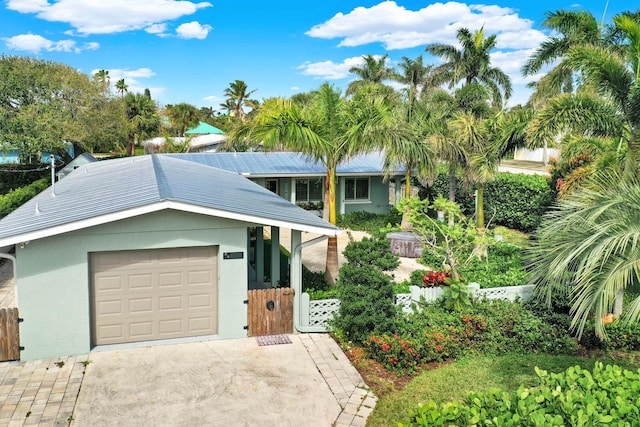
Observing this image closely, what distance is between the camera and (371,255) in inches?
457

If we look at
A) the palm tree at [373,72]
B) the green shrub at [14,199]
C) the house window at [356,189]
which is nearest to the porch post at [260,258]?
the green shrub at [14,199]

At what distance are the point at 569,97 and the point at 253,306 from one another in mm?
8934

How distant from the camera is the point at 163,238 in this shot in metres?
10.8

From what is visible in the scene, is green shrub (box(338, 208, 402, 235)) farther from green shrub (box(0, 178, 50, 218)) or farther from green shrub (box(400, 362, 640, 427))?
green shrub (box(400, 362, 640, 427))

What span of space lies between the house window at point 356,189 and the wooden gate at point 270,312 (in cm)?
1518

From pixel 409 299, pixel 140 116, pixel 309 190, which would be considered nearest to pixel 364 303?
pixel 409 299

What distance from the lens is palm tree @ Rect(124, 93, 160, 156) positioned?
53.2 metres

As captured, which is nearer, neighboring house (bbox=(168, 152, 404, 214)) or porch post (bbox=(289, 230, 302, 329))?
porch post (bbox=(289, 230, 302, 329))

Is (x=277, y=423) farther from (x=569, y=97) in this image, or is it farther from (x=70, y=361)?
(x=569, y=97)

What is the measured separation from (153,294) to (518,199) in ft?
56.0

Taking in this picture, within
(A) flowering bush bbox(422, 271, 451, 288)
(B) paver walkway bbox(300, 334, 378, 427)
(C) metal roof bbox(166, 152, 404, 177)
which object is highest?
(C) metal roof bbox(166, 152, 404, 177)

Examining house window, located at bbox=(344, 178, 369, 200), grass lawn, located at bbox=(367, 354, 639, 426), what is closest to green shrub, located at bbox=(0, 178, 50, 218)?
house window, located at bbox=(344, 178, 369, 200)

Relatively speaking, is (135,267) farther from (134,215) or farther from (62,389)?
(62,389)

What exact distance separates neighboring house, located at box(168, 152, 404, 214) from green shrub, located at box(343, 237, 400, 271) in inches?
520
